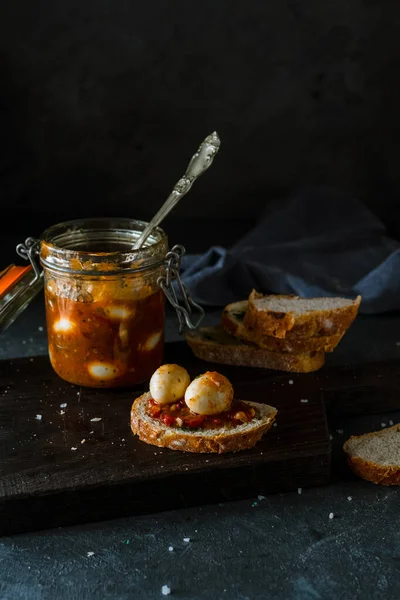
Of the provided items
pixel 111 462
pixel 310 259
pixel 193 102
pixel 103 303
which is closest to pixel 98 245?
pixel 103 303

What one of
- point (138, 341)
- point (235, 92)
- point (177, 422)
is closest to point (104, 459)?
point (177, 422)

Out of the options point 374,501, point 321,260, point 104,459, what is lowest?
point 321,260

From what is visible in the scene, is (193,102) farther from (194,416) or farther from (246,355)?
(194,416)

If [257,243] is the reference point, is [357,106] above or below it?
above

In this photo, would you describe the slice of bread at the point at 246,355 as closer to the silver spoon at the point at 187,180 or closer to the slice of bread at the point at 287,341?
the slice of bread at the point at 287,341

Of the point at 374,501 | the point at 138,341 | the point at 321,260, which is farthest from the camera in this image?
the point at 321,260

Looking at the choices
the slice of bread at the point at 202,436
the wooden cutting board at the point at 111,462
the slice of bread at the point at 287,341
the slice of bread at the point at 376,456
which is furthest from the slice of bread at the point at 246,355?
the slice of bread at the point at 202,436

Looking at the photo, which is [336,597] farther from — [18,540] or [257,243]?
[257,243]
